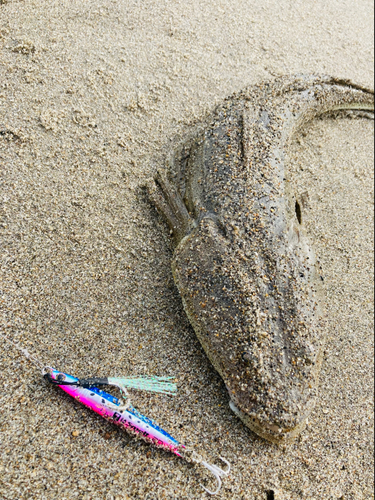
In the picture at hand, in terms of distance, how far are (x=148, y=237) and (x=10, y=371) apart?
1.23m

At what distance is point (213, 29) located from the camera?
11.4ft

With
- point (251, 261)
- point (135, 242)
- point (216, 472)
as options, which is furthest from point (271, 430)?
point (135, 242)

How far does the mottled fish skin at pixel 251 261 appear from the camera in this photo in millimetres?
2121

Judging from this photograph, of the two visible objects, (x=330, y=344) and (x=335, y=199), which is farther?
(x=335, y=199)

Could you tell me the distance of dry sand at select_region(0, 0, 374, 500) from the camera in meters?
2.11

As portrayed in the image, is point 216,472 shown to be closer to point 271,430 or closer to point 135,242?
point 271,430

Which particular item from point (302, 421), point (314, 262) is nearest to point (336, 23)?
point (314, 262)

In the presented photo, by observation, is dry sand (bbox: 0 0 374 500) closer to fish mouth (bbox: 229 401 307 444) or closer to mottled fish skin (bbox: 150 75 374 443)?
fish mouth (bbox: 229 401 307 444)

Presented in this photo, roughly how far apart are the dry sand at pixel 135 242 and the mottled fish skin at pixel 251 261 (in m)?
0.23

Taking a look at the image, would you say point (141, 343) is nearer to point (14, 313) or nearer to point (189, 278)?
point (189, 278)

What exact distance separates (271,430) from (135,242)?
149cm

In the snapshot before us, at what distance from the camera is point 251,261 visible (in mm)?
2316

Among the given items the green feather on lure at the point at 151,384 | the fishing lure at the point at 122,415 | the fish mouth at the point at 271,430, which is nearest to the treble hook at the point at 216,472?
the fishing lure at the point at 122,415

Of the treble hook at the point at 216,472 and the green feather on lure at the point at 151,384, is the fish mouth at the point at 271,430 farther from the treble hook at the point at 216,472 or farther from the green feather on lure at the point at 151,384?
the green feather on lure at the point at 151,384
